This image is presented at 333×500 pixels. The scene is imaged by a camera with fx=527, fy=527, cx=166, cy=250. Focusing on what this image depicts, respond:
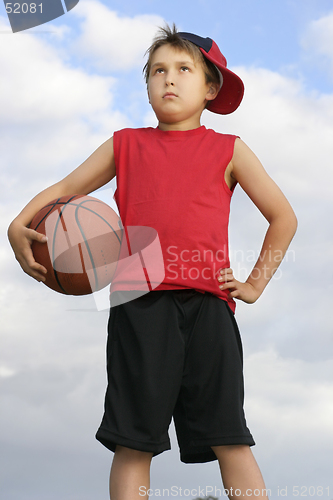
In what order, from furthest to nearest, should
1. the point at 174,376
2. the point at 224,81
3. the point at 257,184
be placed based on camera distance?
the point at 224,81 < the point at 257,184 < the point at 174,376

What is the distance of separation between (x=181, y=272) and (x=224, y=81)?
143cm

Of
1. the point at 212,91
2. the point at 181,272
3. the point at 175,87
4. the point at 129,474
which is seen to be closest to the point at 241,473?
the point at 129,474

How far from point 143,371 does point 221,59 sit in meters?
2.06

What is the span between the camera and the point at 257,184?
3.21 metres

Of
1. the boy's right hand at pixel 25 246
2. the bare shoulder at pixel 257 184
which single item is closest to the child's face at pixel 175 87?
the bare shoulder at pixel 257 184

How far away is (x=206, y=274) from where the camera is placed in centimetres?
288

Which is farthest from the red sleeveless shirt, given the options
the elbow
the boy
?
the elbow

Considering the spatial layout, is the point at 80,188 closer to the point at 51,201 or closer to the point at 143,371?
the point at 51,201

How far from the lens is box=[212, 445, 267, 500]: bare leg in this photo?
270 cm

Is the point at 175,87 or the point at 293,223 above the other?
the point at 175,87

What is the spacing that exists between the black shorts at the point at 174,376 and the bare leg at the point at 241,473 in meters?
0.07

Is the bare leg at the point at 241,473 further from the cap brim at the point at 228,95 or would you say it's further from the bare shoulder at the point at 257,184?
the cap brim at the point at 228,95

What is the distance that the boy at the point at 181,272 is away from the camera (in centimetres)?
271

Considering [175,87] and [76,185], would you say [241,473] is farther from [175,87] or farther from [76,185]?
[175,87]
